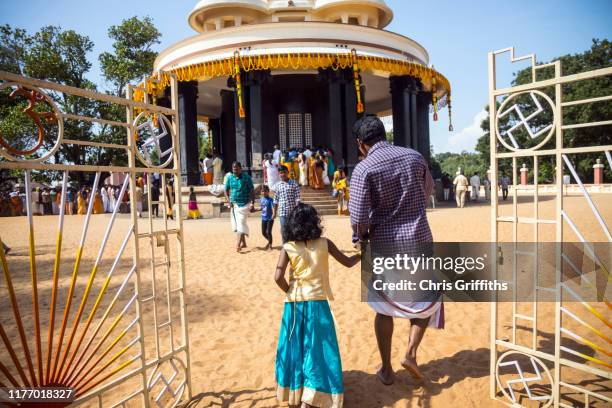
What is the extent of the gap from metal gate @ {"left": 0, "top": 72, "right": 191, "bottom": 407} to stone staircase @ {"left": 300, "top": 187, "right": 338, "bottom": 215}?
5.60 m

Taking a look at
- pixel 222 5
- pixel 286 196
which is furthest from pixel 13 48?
pixel 286 196

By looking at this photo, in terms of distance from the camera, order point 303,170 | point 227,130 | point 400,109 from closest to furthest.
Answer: point 303,170
point 400,109
point 227,130

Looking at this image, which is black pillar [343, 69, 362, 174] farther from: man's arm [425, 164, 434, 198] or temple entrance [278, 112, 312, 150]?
man's arm [425, 164, 434, 198]

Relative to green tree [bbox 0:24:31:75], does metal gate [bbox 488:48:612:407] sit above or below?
below

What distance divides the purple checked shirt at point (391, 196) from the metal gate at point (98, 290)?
126 cm

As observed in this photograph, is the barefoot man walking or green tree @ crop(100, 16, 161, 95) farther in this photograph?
green tree @ crop(100, 16, 161, 95)

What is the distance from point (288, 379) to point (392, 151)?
170 centimetres

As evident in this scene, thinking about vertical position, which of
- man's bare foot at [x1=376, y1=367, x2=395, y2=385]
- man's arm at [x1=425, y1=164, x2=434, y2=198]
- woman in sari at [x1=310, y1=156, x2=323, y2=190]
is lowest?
man's bare foot at [x1=376, y1=367, x2=395, y2=385]

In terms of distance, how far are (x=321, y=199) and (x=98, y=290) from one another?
957 centimetres

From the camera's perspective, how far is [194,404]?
284 cm

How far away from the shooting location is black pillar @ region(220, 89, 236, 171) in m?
19.7

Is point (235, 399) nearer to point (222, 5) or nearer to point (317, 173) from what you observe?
point (317, 173)

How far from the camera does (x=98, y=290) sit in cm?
596

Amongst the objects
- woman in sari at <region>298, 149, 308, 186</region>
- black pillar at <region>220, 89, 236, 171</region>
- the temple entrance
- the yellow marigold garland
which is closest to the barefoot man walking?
woman in sari at <region>298, 149, 308, 186</region>
